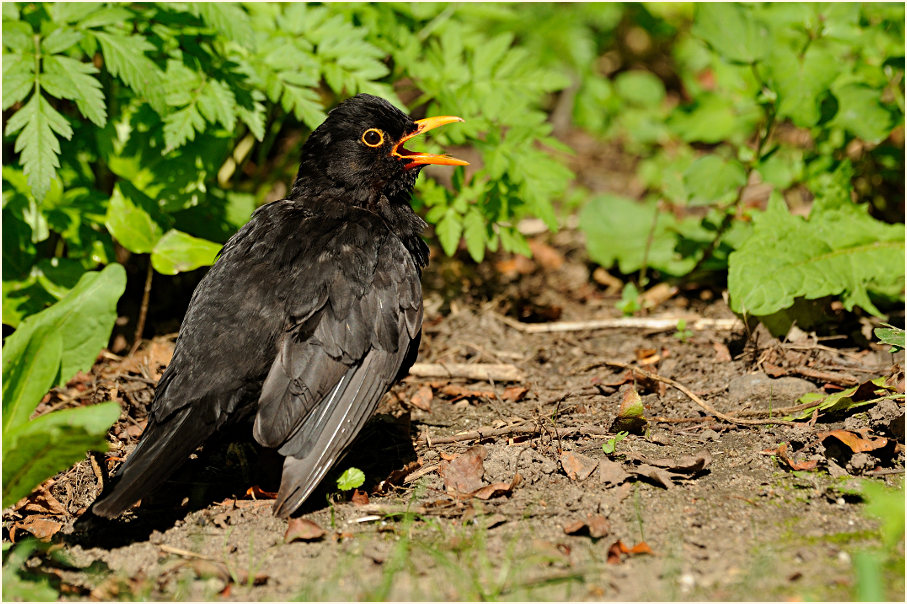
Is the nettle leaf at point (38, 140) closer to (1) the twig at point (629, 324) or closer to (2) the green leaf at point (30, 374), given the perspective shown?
(2) the green leaf at point (30, 374)

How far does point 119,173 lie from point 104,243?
404 mm

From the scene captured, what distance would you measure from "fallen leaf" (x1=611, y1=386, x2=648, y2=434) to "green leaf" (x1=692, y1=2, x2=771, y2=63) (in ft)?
7.76

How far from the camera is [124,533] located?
344 cm

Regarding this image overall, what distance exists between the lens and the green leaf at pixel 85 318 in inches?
147

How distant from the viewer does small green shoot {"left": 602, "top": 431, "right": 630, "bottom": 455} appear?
12.5ft

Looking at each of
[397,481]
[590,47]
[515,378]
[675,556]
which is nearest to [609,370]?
[515,378]

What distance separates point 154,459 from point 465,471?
4.16 feet

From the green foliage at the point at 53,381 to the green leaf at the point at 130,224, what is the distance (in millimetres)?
843

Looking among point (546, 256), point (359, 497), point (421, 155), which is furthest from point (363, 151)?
point (546, 256)

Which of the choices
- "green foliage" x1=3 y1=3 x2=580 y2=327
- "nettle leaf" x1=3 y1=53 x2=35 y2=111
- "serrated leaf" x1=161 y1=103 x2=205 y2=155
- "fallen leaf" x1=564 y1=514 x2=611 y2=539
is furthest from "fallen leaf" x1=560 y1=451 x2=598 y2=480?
"nettle leaf" x1=3 y1=53 x2=35 y2=111

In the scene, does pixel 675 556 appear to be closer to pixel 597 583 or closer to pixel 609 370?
pixel 597 583

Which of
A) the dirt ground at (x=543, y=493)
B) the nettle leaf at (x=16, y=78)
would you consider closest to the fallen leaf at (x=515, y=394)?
the dirt ground at (x=543, y=493)

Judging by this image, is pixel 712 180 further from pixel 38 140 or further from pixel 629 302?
pixel 38 140

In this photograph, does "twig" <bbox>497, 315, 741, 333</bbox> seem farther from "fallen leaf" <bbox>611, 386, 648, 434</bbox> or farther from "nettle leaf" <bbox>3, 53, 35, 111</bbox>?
"nettle leaf" <bbox>3, 53, 35, 111</bbox>
